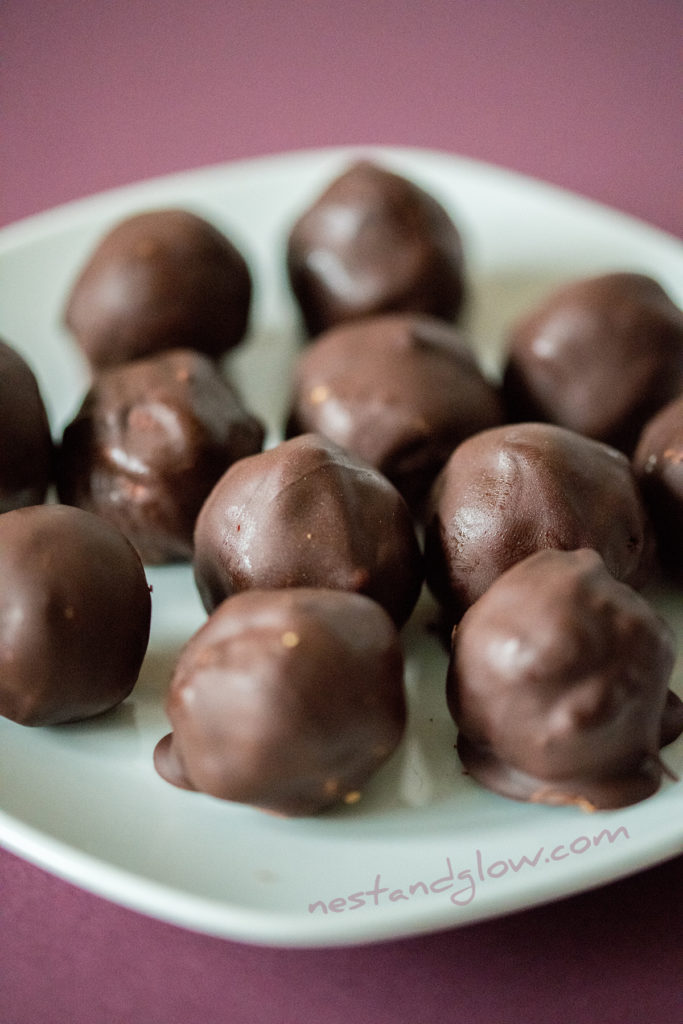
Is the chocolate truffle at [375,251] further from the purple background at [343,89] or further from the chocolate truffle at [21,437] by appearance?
the purple background at [343,89]

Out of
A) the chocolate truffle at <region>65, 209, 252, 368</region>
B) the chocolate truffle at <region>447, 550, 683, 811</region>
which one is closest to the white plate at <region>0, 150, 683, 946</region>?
the chocolate truffle at <region>447, 550, 683, 811</region>

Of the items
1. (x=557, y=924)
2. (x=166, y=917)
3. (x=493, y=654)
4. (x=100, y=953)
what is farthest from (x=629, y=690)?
(x=100, y=953)

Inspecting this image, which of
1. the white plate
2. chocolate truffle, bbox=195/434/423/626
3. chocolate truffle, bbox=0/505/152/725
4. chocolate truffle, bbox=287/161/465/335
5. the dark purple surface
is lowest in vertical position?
the dark purple surface

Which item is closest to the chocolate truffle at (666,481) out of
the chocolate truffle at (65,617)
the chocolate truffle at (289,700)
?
the chocolate truffle at (289,700)

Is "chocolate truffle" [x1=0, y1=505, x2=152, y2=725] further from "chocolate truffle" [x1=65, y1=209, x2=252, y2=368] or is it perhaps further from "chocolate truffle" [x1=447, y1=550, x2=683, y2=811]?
"chocolate truffle" [x1=65, y1=209, x2=252, y2=368]

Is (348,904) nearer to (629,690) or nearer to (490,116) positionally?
(629,690)

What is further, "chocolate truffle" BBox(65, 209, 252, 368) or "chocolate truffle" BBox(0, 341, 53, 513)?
"chocolate truffle" BBox(65, 209, 252, 368)
